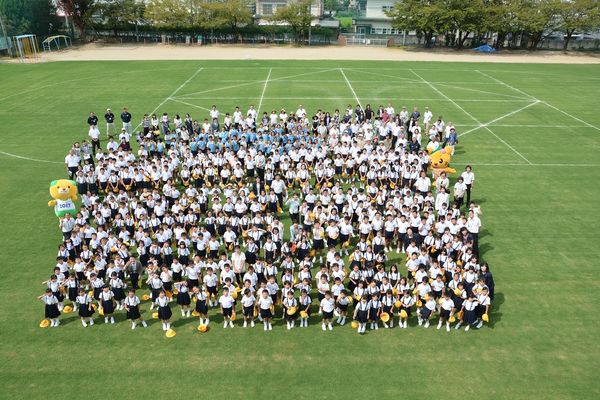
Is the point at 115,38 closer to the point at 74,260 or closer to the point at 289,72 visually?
the point at 289,72

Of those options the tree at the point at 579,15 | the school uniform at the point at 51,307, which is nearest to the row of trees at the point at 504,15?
the tree at the point at 579,15

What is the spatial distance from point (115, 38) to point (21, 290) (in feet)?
189

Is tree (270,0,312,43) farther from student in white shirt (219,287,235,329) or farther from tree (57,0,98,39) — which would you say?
student in white shirt (219,287,235,329)

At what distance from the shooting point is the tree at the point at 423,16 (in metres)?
52.1

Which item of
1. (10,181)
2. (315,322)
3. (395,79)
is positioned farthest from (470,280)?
(395,79)

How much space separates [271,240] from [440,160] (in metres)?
8.96

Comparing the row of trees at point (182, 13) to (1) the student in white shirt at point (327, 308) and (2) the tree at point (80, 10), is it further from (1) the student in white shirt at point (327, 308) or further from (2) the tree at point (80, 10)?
(1) the student in white shirt at point (327, 308)

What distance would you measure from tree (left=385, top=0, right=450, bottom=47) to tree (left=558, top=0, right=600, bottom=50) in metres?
13.0

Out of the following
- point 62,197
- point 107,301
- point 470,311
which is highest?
point 62,197

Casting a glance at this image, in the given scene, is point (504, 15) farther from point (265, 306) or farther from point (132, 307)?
point (132, 307)

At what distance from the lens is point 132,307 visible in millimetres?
11242

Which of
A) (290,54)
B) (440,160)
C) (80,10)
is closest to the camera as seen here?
(440,160)

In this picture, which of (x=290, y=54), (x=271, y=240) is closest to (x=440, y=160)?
(x=271, y=240)

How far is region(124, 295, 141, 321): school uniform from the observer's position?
1121 cm
